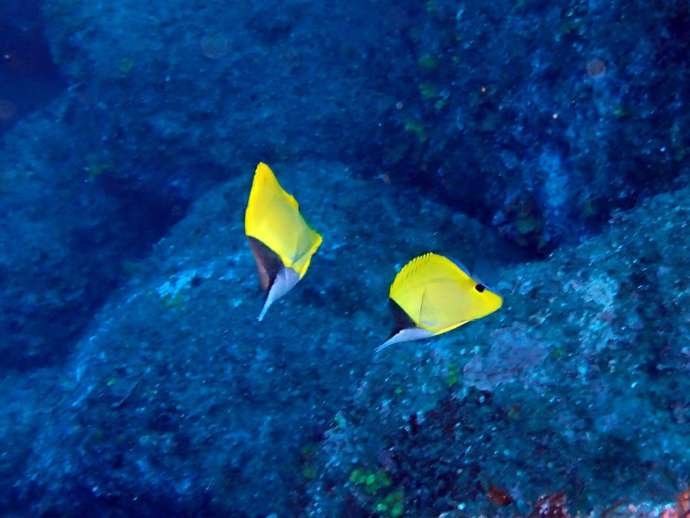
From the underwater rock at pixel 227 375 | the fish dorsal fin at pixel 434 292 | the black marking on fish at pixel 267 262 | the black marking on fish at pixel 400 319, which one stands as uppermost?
the black marking on fish at pixel 267 262

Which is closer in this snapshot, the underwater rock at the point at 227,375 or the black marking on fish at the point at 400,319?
the black marking on fish at the point at 400,319

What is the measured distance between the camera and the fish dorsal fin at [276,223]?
174 centimetres

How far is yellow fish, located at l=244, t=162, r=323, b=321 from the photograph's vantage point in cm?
174

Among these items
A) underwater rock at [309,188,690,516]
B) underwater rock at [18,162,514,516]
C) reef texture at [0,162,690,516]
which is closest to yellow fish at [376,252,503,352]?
reef texture at [0,162,690,516]

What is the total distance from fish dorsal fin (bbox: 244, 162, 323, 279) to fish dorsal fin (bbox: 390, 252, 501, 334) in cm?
38

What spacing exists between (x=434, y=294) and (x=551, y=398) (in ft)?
3.79

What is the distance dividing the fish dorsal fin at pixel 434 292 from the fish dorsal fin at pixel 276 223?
38cm

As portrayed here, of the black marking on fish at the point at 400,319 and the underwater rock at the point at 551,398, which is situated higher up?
the black marking on fish at the point at 400,319

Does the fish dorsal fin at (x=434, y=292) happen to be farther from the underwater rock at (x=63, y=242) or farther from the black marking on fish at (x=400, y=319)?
the underwater rock at (x=63, y=242)

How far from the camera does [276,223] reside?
5.83 ft

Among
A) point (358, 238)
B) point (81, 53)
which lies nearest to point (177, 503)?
point (358, 238)

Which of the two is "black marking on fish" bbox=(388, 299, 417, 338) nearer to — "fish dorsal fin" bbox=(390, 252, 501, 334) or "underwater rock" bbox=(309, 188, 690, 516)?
"fish dorsal fin" bbox=(390, 252, 501, 334)

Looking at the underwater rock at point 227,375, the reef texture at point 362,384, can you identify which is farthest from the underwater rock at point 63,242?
the underwater rock at point 227,375

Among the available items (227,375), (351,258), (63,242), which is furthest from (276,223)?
(63,242)
